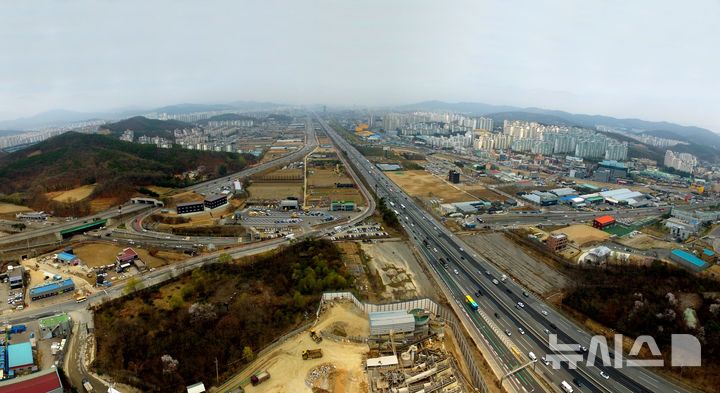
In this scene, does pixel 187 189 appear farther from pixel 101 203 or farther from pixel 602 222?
pixel 602 222

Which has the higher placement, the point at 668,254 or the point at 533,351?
the point at 668,254

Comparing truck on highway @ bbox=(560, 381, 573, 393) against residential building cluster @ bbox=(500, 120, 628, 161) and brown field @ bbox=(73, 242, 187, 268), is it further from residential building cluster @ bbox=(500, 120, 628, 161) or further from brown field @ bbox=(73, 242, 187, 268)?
residential building cluster @ bbox=(500, 120, 628, 161)

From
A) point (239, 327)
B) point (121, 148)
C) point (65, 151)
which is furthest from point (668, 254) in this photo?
point (65, 151)

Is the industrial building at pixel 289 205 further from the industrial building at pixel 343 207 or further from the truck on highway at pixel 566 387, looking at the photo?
Result: the truck on highway at pixel 566 387

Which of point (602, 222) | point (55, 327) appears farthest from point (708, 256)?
point (55, 327)

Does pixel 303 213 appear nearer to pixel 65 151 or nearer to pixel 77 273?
pixel 77 273
